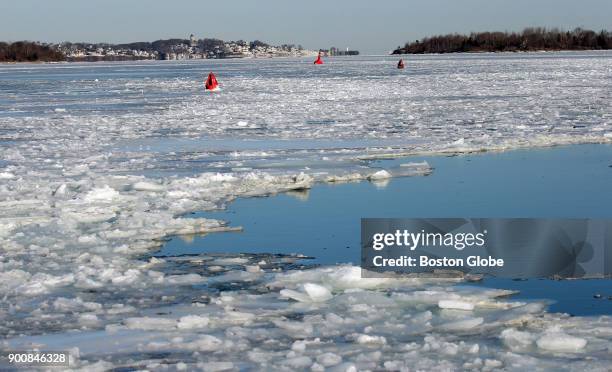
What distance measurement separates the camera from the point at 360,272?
16.6 feet

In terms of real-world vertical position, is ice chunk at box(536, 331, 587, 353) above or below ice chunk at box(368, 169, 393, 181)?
below

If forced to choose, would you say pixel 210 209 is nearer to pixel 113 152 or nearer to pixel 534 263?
pixel 534 263

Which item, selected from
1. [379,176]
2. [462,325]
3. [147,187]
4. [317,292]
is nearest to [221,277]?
[317,292]

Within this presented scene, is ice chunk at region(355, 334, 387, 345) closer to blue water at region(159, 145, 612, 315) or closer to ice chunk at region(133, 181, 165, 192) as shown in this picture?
blue water at region(159, 145, 612, 315)

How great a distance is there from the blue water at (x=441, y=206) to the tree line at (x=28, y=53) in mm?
109282

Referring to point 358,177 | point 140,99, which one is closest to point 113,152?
point 358,177

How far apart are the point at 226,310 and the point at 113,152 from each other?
6.97m

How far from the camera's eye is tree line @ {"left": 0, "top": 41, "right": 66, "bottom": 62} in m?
112

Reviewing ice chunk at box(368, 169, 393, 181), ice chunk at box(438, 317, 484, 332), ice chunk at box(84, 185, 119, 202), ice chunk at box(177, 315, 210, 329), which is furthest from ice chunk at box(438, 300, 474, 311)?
ice chunk at box(368, 169, 393, 181)

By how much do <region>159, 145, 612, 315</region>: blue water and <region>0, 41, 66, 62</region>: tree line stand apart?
109282 millimetres

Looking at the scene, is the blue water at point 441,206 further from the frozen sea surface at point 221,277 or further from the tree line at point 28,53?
the tree line at point 28,53

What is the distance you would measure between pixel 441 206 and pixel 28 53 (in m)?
112

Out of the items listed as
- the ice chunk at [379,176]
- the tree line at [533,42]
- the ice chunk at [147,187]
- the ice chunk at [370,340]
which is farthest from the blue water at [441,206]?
the tree line at [533,42]

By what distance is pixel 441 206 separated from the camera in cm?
729
